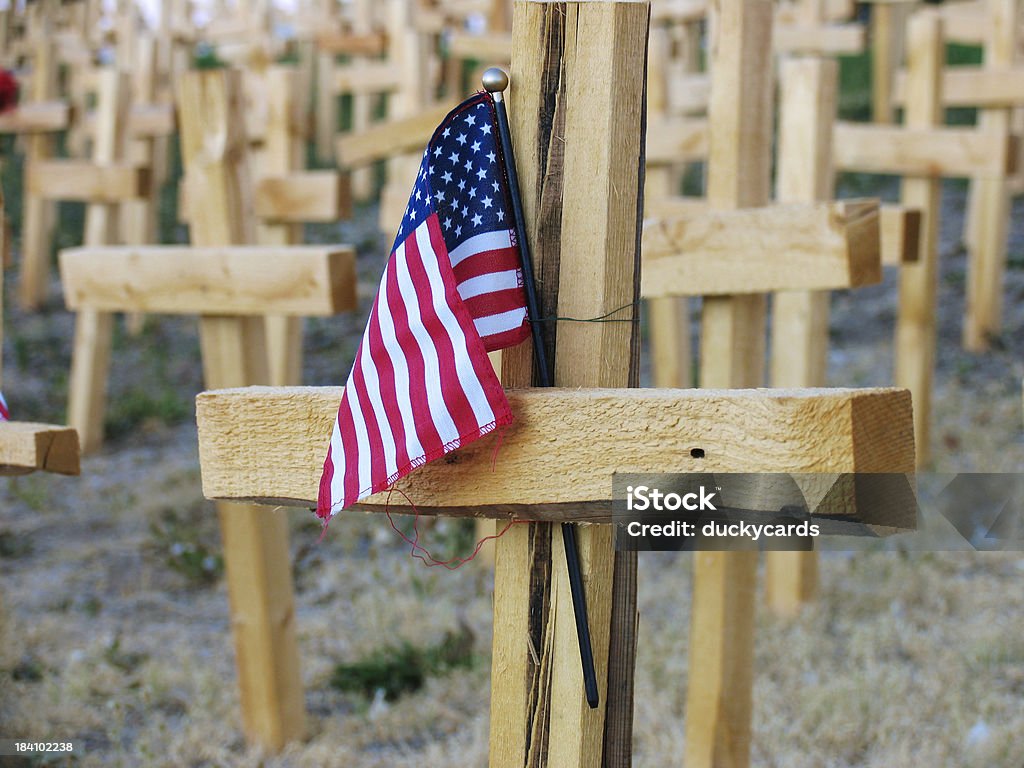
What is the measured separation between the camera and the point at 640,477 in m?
1.49

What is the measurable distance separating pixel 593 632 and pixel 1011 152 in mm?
3884

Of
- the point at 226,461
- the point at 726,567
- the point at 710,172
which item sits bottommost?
the point at 726,567

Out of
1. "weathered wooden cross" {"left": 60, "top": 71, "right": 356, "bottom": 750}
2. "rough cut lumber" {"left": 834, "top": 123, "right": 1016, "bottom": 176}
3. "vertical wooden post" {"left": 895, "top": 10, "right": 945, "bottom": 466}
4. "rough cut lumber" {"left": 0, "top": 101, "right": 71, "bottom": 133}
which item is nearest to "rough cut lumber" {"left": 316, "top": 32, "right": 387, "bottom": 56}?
"rough cut lumber" {"left": 0, "top": 101, "right": 71, "bottom": 133}

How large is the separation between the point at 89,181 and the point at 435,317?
5050 millimetres

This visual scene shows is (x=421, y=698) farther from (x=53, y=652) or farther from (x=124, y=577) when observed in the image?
(x=124, y=577)

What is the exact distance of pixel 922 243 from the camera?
507cm

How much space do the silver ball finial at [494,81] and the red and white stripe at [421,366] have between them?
191 millimetres

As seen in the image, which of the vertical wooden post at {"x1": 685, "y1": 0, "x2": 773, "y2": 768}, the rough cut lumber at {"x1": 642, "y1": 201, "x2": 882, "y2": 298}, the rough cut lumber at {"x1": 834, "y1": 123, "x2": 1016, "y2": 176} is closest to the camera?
the rough cut lumber at {"x1": 642, "y1": 201, "x2": 882, "y2": 298}

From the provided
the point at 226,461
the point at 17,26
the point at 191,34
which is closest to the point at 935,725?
the point at 226,461

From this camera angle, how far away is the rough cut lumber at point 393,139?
4.89 meters

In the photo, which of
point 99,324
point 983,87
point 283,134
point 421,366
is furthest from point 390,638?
point 983,87

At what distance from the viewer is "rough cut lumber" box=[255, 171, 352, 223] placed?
15.3 feet

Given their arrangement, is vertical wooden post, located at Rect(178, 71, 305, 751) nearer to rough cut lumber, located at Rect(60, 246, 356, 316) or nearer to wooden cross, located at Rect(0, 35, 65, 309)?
rough cut lumber, located at Rect(60, 246, 356, 316)

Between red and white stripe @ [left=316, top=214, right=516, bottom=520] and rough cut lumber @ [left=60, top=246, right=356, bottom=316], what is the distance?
129cm
